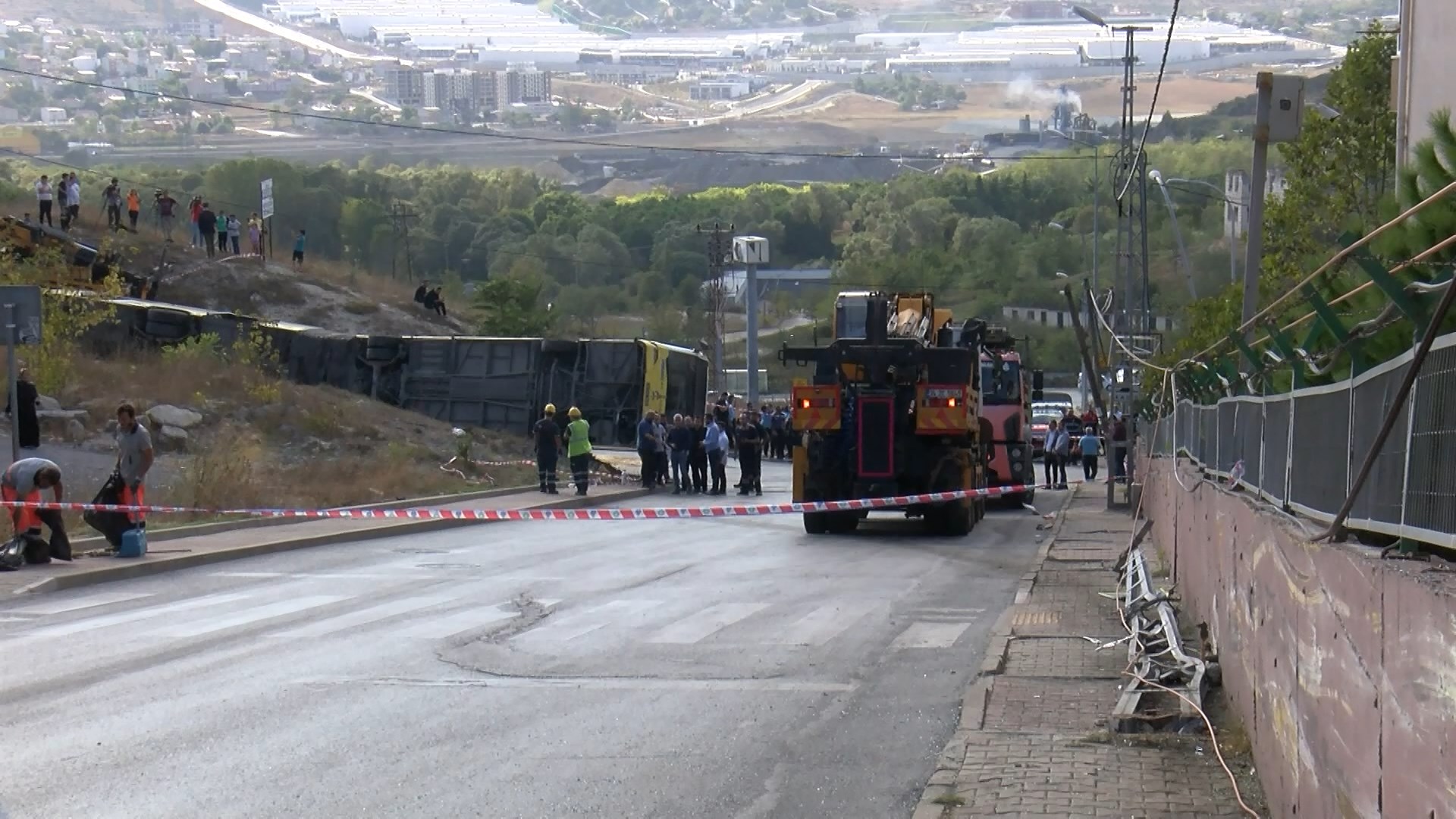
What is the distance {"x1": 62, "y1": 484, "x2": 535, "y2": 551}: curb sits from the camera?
19594 mm

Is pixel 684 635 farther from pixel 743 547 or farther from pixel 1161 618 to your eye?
pixel 743 547

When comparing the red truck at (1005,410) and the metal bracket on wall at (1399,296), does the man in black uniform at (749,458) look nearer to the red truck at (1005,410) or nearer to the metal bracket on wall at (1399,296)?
the red truck at (1005,410)

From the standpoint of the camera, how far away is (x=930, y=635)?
13789 mm

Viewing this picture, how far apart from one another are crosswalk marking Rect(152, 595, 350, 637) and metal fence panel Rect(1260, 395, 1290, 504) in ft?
27.2

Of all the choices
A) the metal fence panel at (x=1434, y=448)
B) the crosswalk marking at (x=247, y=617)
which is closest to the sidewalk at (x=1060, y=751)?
the metal fence panel at (x=1434, y=448)

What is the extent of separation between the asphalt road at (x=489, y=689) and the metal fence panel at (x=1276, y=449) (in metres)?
2.23

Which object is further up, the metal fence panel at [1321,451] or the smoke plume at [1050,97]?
the smoke plume at [1050,97]

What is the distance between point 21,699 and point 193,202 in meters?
47.8

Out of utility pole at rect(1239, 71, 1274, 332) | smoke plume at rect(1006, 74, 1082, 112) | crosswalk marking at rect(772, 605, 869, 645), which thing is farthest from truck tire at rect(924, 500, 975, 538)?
smoke plume at rect(1006, 74, 1082, 112)

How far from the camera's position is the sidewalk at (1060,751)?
25.7ft

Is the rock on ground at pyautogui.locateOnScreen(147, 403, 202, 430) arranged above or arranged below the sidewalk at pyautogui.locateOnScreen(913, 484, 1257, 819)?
below

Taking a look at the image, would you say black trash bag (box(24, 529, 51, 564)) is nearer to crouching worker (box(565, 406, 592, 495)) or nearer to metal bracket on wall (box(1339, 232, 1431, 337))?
crouching worker (box(565, 406, 592, 495))

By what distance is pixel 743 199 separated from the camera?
477 feet

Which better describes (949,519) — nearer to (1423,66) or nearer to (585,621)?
(1423,66)
